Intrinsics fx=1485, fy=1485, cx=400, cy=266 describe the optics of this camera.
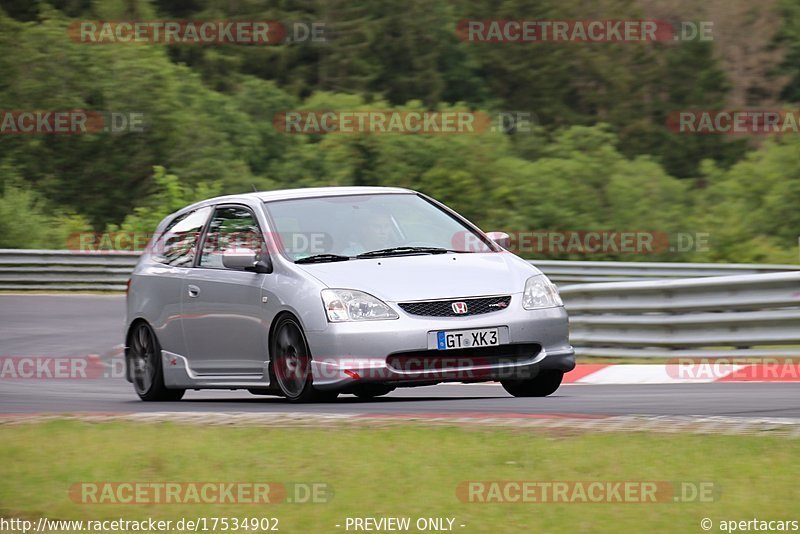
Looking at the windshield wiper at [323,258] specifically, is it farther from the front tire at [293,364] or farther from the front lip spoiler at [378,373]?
the front lip spoiler at [378,373]

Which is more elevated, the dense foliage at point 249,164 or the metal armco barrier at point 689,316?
the dense foliage at point 249,164

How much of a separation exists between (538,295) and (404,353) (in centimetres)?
103

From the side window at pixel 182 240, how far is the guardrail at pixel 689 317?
4620mm

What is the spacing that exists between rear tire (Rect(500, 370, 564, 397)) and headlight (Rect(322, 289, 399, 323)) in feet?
3.80

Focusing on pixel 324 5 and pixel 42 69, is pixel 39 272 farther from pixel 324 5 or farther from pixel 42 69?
pixel 324 5

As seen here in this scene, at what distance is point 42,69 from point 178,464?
46627 millimetres

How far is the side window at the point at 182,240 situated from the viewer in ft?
36.8

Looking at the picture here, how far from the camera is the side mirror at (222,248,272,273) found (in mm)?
9898
